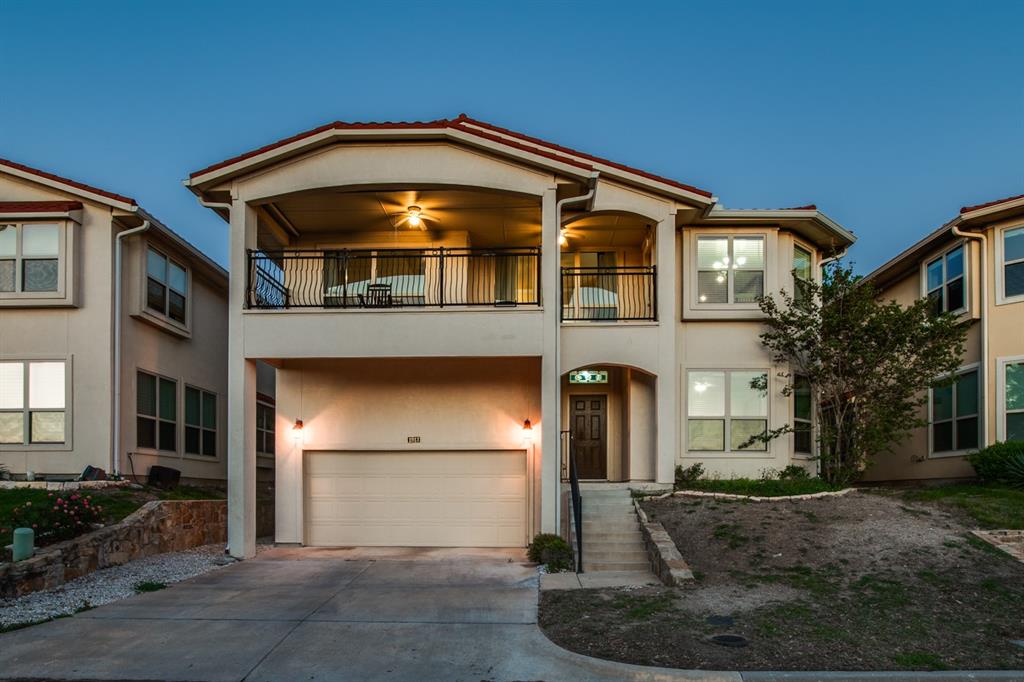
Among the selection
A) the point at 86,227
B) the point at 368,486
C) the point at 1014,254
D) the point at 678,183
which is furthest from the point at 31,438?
the point at 1014,254

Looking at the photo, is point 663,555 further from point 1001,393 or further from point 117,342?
point 117,342

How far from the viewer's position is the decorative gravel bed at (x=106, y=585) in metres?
9.76

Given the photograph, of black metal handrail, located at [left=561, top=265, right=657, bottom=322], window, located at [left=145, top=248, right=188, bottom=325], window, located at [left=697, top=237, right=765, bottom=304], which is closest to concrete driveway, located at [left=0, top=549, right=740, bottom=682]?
black metal handrail, located at [left=561, top=265, right=657, bottom=322]

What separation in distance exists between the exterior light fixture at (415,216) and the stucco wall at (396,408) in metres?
2.56

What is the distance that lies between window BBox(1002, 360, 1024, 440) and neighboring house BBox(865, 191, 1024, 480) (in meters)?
0.02

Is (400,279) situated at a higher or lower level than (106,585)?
higher

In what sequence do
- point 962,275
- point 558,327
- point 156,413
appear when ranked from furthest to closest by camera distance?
point 156,413, point 962,275, point 558,327

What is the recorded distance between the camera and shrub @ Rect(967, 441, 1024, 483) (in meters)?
15.3

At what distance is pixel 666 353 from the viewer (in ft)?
52.4

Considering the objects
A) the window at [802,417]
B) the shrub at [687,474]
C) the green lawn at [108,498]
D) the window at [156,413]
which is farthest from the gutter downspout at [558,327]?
the window at [156,413]

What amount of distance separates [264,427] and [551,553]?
1339 cm

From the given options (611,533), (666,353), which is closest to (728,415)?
(666,353)

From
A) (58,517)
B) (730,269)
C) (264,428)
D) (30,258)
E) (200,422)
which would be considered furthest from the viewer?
(264,428)

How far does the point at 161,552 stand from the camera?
14062 millimetres
